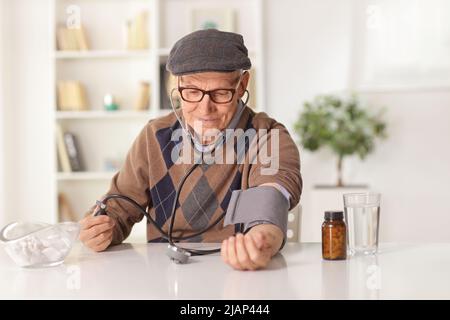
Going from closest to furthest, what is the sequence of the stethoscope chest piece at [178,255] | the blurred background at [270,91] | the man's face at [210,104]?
the stethoscope chest piece at [178,255]
the man's face at [210,104]
the blurred background at [270,91]

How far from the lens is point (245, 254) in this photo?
1179mm

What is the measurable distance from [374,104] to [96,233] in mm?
3245

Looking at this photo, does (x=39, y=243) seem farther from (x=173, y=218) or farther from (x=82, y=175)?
(x=82, y=175)

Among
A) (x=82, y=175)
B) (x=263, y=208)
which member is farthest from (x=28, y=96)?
(x=263, y=208)

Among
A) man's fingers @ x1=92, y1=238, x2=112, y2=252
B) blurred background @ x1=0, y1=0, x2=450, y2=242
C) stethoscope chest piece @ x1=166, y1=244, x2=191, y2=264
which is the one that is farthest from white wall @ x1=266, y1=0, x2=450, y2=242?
stethoscope chest piece @ x1=166, y1=244, x2=191, y2=264

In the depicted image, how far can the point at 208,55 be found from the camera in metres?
1.48

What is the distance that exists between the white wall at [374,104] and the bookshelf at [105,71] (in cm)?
21

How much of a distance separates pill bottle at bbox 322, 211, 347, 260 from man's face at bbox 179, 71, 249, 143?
38cm

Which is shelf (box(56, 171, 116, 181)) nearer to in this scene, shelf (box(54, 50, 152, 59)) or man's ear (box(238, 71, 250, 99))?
shelf (box(54, 50, 152, 59))

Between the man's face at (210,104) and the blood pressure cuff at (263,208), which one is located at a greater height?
the man's face at (210,104)

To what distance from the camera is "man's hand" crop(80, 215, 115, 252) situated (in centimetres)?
145

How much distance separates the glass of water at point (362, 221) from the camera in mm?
1387

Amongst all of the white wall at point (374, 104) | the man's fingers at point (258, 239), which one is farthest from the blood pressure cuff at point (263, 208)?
the white wall at point (374, 104)

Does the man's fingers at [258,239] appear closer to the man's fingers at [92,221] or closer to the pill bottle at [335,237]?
the pill bottle at [335,237]
